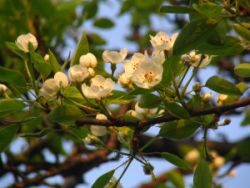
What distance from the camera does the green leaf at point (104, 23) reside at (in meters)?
2.56

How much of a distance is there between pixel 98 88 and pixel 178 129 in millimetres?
227

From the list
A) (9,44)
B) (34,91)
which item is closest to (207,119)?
(34,91)

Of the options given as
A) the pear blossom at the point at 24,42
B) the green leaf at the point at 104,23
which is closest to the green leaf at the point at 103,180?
the pear blossom at the point at 24,42

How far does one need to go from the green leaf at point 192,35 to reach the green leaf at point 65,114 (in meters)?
0.25

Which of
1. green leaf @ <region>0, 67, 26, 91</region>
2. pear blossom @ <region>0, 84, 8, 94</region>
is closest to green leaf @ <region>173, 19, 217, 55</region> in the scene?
green leaf @ <region>0, 67, 26, 91</region>

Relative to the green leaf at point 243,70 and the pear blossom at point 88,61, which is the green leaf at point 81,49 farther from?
the green leaf at point 243,70

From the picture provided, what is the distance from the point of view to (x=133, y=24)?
11.7 feet

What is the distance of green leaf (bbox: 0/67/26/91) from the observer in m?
1.22

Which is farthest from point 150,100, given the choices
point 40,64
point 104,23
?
point 104,23

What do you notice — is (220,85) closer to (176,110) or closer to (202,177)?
(176,110)

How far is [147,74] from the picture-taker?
1.12 metres

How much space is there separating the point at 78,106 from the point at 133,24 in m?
2.43

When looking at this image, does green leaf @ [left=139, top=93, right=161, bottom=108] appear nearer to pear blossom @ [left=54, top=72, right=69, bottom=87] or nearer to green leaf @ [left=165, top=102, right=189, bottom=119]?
green leaf @ [left=165, top=102, right=189, bottom=119]

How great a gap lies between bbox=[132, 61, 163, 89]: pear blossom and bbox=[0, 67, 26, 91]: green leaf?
0.87 feet
